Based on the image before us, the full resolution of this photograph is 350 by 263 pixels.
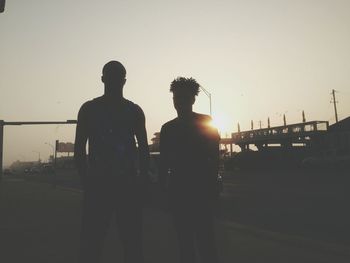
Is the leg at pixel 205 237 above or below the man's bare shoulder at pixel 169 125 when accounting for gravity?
below

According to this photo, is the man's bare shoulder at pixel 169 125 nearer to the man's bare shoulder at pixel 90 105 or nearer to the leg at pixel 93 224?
the man's bare shoulder at pixel 90 105

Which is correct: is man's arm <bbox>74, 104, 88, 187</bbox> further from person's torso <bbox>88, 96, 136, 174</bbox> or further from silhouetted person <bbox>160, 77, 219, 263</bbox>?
silhouetted person <bbox>160, 77, 219, 263</bbox>

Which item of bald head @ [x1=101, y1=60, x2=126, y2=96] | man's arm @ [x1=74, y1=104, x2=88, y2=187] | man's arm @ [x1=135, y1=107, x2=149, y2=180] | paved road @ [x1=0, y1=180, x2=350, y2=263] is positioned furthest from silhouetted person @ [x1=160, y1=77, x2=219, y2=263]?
paved road @ [x1=0, y1=180, x2=350, y2=263]

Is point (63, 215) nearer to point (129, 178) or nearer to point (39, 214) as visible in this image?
point (39, 214)

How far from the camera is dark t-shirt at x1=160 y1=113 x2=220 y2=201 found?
297 cm

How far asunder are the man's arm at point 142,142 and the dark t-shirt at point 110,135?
0.11ft

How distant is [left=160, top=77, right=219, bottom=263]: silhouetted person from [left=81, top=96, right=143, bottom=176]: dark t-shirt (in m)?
0.37

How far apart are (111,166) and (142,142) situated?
356mm

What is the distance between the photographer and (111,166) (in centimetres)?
273

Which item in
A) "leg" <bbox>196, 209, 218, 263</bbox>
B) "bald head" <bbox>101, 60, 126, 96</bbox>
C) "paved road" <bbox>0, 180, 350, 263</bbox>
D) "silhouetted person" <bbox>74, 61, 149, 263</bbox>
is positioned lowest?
"paved road" <bbox>0, 180, 350, 263</bbox>

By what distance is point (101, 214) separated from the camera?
270 cm

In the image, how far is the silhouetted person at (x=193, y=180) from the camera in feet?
9.73

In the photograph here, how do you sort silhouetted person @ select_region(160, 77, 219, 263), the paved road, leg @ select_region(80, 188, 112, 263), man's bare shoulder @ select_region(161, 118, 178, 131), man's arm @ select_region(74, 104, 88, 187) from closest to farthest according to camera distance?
leg @ select_region(80, 188, 112, 263)
man's arm @ select_region(74, 104, 88, 187)
silhouetted person @ select_region(160, 77, 219, 263)
man's bare shoulder @ select_region(161, 118, 178, 131)
the paved road

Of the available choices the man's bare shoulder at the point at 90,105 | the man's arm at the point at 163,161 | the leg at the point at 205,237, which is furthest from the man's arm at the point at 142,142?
the leg at the point at 205,237
